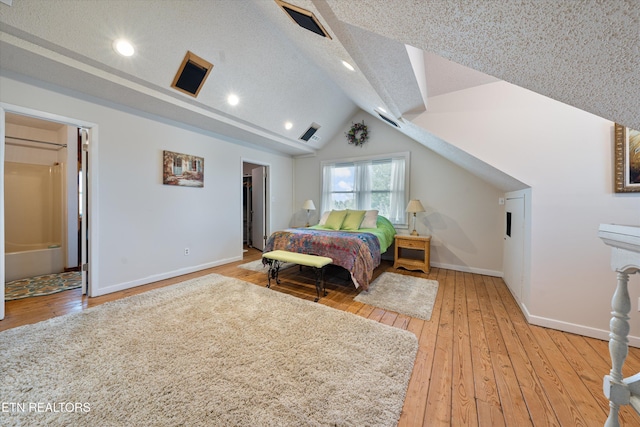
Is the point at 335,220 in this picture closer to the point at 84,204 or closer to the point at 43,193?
the point at 84,204

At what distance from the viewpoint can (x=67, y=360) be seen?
5.01 feet

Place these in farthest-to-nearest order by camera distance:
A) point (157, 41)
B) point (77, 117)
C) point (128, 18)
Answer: point (77, 117) < point (157, 41) < point (128, 18)

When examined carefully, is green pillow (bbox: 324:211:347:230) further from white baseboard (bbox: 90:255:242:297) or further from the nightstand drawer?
white baseboard (bbox: 90:255:242:297)

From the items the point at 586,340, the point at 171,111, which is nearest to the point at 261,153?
the point at 171,111

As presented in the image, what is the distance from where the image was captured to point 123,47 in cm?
210

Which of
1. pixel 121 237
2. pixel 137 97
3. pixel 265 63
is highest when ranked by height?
pixel 265 63

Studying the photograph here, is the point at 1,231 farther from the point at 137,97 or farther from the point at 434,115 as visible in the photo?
the point at 434,115

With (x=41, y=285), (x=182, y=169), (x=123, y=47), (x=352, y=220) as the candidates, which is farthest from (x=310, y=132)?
(x=41, y=285)

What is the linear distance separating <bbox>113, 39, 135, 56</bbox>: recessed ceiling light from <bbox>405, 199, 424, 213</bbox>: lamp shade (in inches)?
161

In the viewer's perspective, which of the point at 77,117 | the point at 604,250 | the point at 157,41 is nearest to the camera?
the point at 604,250

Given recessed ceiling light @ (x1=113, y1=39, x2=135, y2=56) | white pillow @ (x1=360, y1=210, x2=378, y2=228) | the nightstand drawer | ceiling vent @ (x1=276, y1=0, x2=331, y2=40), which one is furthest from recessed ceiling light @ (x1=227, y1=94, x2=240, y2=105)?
the nightstand drawer

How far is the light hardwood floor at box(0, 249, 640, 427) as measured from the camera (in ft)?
3.93

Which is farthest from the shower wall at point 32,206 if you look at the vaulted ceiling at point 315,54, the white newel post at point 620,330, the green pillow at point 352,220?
the white newel post at point 620,330

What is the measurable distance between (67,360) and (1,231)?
1.61 metres
